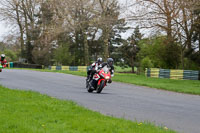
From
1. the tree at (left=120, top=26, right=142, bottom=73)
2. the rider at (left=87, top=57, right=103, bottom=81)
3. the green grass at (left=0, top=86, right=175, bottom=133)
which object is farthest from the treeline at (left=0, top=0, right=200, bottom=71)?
the green grass at (left=0, top=86, right=175, bottom=133)

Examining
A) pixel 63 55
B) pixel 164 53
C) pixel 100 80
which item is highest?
pixel 63 55

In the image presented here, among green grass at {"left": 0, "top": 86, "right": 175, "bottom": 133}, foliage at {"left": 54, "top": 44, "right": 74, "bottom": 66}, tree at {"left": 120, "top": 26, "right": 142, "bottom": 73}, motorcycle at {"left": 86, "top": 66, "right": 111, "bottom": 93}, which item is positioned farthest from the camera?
tree at {"left": 120, "top": 26, "right": 142, "bottom": 73}

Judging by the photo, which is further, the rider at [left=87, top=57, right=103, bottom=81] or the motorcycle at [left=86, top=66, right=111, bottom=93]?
the rider at [left=87, top=57, right=103, bottom=81]

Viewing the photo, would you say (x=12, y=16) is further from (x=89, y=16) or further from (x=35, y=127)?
(x=35, y=127)

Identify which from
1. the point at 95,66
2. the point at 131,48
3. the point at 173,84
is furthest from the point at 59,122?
the point at 131,48

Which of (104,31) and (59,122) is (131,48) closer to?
(104,31)

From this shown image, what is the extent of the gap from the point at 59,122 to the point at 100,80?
8.09 meters

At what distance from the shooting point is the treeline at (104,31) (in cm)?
3216

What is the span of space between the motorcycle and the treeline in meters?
14.8

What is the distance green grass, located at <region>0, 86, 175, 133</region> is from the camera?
21.4ft

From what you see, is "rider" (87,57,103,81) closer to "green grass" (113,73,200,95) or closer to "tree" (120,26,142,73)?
"green grass" (113,73,200,95)

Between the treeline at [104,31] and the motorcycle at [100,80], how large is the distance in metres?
14.8

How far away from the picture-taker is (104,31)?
4091 cm

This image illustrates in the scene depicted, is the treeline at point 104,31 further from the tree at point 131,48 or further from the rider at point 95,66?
the rider at point 95,66
